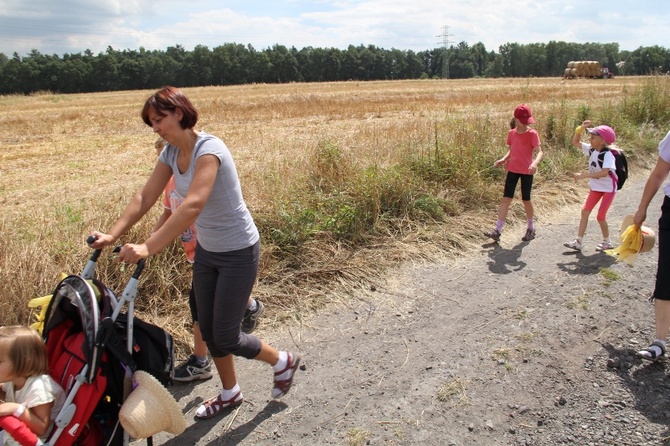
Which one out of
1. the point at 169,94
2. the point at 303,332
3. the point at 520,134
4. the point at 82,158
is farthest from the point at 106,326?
the point at 82,158

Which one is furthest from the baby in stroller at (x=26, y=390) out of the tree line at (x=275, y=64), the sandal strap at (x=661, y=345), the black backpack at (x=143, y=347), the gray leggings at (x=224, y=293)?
the tree line at (x=275, y=64)

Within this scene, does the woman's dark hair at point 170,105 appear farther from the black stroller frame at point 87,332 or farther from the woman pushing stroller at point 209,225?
the black stroller frame at point 87,332

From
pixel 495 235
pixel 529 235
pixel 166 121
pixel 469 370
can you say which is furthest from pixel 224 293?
pixel 529 235

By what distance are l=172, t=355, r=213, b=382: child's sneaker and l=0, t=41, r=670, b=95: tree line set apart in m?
56.9

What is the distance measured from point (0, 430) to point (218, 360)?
115 cm

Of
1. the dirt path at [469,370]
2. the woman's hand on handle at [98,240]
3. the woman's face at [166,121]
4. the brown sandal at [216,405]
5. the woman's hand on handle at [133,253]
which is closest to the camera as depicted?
the woman's hand on handle at [133,253]

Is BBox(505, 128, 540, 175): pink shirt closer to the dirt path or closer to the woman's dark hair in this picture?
the dirt path

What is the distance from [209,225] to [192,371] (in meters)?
1.35

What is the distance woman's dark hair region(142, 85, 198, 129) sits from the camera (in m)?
2.56

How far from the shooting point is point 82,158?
40.7 feet

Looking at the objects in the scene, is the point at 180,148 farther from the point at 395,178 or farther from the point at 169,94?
the point at 395,178

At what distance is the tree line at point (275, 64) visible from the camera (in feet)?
236

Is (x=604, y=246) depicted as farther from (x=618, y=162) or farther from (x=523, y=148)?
(x=523, y=148)

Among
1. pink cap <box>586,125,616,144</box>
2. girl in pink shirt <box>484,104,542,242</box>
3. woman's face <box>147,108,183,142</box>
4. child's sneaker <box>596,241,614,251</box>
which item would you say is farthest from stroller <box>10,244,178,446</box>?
pink cap <box>586,125,616,144</box>
